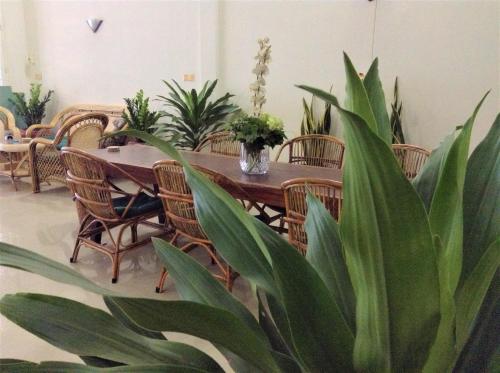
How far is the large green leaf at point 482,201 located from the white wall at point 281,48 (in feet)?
13.1

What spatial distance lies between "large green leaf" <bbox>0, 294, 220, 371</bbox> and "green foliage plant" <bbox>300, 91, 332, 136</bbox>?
14.5ft

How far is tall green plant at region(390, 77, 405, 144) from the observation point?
426 centimetres

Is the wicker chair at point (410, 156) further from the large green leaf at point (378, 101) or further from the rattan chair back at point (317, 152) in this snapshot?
the large green leaf at point (378, 101)

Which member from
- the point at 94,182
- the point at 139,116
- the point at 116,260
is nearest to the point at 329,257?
the point at 94,182

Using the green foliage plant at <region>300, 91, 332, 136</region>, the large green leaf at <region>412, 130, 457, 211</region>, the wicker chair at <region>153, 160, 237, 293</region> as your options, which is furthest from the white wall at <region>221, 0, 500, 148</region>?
the large green leaf at <region>412, 130, 457, 211</region>

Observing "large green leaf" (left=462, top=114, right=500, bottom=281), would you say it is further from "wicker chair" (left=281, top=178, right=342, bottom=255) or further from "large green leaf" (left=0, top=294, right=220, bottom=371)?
"wicker chair" (left=281, top=178, right=342, bottom=255)

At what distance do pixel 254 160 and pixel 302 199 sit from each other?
770 mm

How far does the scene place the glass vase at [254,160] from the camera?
8.46 ft

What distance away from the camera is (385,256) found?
30cm

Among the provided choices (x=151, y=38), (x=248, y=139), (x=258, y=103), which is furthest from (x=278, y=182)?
(x=151, y=38)

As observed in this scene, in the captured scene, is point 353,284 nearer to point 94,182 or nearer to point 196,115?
point 94,182

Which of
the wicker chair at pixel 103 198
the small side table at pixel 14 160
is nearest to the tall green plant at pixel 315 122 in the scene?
the wicker chair at pixel 103 198

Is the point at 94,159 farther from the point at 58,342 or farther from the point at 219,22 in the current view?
the point at 219,22

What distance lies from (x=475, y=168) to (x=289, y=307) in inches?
10.1
